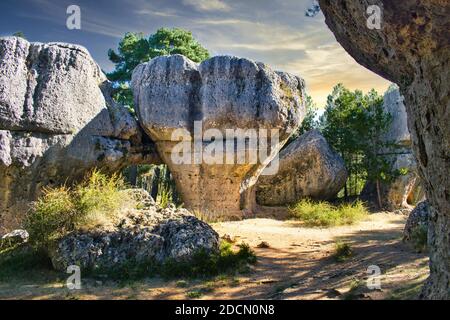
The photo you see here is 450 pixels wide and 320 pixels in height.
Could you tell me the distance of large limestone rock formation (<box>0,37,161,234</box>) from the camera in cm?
963

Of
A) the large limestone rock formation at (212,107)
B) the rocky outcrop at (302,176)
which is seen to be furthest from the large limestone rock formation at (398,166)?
the large limestone rock formation at (212,107)

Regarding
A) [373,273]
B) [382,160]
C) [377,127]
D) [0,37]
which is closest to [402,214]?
[382,160]

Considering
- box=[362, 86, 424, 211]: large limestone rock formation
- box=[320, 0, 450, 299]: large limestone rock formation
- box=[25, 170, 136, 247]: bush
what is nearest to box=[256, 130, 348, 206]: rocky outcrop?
box=[362, 86, 424, 211]: large limestone rock formation

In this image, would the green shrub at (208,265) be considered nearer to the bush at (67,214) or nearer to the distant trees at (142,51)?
the bush at (67,214)

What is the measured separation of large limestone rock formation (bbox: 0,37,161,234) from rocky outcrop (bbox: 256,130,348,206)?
7224 millimetres

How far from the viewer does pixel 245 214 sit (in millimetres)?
14305

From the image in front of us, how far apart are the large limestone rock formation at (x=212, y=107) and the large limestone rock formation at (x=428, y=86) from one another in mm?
8000

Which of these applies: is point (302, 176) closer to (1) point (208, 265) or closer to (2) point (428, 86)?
(1) point (208, 265)

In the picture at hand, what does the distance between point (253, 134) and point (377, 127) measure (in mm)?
7093

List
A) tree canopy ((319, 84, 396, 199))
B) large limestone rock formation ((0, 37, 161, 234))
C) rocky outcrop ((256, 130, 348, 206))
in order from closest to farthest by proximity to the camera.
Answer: large limestone rock formation ((0, 37, 161, 234)) → rocky outcrop ((256, 130, 348, 206)) → tree canopy ((319, 84, 396, 199))

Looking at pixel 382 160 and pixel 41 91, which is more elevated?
pixel 41 91

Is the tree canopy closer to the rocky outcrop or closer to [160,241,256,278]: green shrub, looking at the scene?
the rocky outcrop

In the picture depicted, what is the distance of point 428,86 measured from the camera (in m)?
4.18

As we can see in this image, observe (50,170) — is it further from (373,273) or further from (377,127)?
(377,127)
